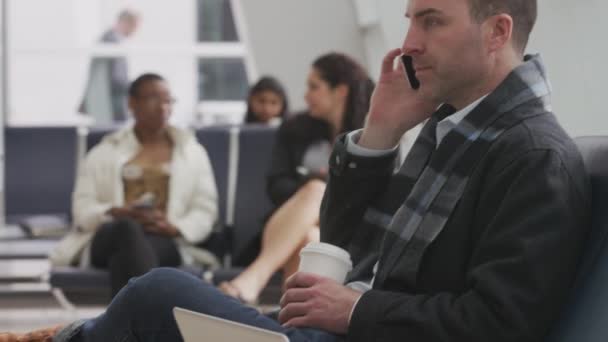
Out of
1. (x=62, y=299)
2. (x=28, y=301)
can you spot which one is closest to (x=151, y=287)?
(x=62, y=299)

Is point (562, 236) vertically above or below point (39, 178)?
above

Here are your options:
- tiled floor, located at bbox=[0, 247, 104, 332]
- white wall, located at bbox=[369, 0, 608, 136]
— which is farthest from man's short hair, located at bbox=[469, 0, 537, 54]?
tiled floor, located at bbox=[0, 247, 104, 332]

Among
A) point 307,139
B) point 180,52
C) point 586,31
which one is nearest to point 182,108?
point 180,52

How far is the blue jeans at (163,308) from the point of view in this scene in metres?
2.28

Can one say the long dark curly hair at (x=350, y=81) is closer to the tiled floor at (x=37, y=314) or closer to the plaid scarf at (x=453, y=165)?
the tiled floor at (x=37, y=314)

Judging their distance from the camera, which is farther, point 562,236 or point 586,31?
point 586,31

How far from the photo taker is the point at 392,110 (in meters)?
2.59

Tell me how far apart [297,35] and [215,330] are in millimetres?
6540

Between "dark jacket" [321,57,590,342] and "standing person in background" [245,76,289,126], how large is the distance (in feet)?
15.8

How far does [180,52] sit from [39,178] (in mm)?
5393

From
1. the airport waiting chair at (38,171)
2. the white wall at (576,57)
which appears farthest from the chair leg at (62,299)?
the white wall at (576,57)

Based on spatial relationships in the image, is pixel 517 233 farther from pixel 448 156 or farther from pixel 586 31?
pixel 586 31

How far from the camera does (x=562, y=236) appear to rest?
1993mm

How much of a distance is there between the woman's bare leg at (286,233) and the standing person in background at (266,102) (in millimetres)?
1815
